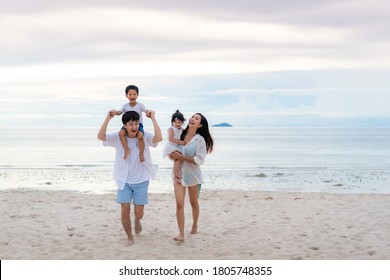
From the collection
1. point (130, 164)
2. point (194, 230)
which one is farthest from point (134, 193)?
point (194, 230)

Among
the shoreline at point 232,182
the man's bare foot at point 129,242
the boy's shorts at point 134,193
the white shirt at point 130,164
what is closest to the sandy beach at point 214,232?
the man's bare foot at point 129,242

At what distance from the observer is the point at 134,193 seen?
7348mm

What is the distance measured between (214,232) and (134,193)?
6.64 feet

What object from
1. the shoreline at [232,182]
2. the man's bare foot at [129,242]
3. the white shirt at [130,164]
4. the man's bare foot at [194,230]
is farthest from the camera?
the shoreline at [232,182]

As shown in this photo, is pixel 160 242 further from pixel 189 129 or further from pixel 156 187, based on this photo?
pixel 156 187

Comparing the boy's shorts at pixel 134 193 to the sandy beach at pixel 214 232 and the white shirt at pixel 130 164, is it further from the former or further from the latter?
the sandy beach at pixel 214 232

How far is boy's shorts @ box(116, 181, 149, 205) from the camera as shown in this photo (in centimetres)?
724

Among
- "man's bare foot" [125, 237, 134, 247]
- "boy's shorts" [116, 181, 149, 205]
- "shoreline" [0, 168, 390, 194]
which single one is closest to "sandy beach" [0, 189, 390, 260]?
"man's bare foot" [125, 237, 134, 247]

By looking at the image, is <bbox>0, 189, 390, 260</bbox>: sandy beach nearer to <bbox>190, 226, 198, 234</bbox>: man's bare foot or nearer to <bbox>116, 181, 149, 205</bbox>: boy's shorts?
<bbox>190, 226, 198, 234</bbox>: man's bare foot

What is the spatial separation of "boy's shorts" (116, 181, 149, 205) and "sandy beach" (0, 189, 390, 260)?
30.1 inches

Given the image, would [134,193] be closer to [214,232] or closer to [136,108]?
[136,108]

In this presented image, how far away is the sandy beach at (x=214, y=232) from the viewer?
730 cm

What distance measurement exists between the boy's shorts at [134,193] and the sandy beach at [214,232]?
0.76 m
